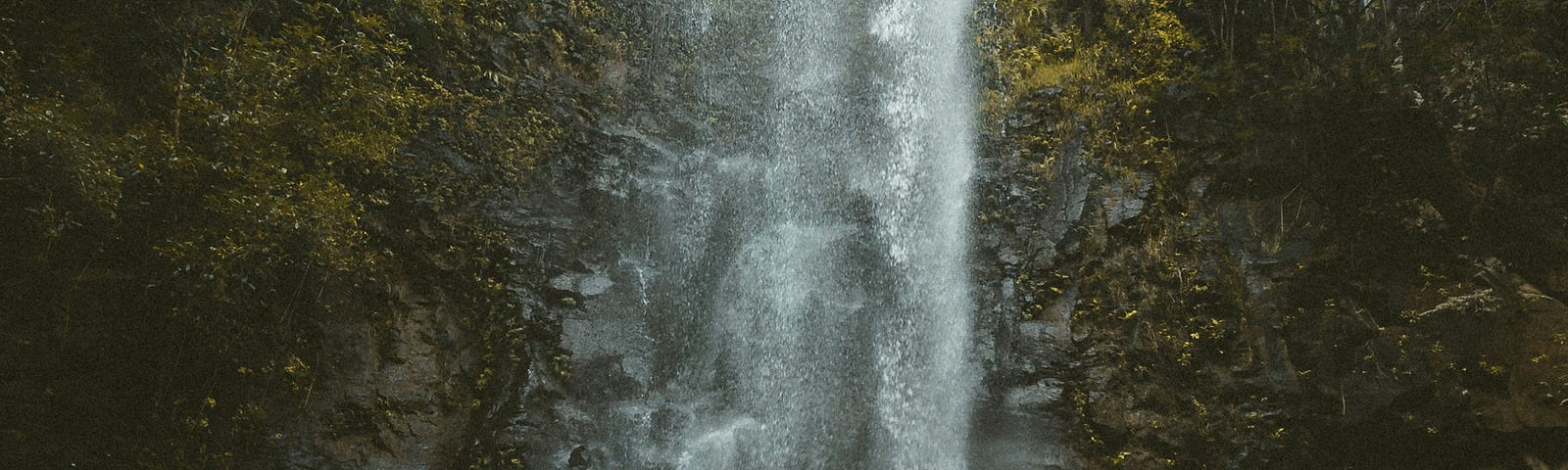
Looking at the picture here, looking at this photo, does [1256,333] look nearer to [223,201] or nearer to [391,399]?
[391,399]

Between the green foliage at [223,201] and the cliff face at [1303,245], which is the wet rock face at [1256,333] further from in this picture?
the green foliage at [223,201]

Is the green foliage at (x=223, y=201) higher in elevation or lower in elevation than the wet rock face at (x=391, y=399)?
higher

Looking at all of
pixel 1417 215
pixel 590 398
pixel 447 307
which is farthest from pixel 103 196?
pixel 1417 215

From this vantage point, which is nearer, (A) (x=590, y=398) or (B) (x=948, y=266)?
(A) (x=590, y=398)

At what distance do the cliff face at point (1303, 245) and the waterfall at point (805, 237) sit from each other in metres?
0.73

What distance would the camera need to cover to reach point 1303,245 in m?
5.91

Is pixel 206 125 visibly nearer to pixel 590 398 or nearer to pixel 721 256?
pixel 590 398

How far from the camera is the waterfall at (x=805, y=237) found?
21.5ft

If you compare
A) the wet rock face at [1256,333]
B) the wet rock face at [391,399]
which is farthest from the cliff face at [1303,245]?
the wet rock face at [391,399]

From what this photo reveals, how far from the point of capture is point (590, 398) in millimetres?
6102

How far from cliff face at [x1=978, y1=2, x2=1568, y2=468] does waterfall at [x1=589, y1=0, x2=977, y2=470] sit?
0.73m

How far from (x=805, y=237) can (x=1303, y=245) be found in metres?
4.00

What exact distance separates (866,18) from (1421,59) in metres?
4.87

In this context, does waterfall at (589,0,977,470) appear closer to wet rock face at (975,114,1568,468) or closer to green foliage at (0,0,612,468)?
wet rock face at (975,114,1568,468)
